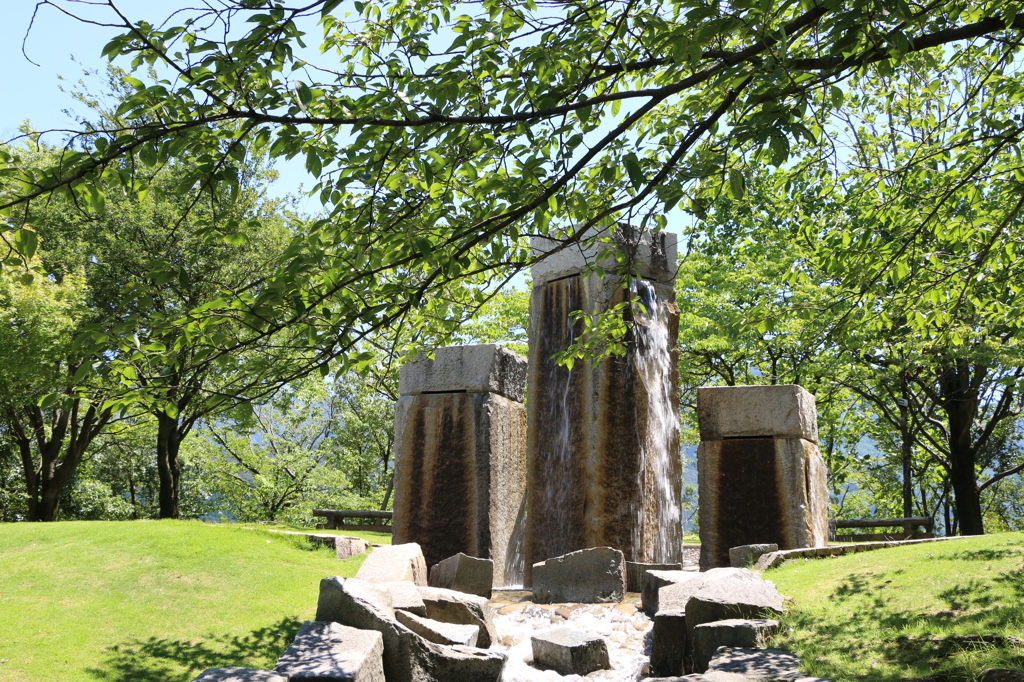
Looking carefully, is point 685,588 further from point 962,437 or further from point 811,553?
point 962,437

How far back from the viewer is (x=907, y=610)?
17.7 feet

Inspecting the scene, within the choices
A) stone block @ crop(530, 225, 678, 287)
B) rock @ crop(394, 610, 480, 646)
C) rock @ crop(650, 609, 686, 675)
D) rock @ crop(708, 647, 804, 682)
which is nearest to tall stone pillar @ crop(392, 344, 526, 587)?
stone block @ crop(530, 225, 678, 287)

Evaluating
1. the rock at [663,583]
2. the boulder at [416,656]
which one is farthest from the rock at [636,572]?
the boulder at [416,656]

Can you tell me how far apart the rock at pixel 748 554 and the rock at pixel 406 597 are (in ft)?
11.6

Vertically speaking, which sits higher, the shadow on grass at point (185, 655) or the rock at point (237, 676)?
the rock at point (237, 676)

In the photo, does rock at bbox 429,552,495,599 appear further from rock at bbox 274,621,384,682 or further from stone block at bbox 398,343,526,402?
rock at bbox 274,621,384,682


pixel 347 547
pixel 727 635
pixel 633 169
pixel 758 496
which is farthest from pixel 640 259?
pixel 633 169

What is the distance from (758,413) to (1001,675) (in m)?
5.99

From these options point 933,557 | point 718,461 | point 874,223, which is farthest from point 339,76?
point 718,461

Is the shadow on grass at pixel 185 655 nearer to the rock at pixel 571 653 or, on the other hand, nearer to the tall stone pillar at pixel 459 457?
the rock at pixel 571 653

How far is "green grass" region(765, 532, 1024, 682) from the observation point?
14.2 ft

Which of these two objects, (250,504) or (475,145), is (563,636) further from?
(250,504)

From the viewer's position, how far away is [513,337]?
22.9m

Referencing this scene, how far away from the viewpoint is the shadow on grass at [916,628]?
4180 millimetres
